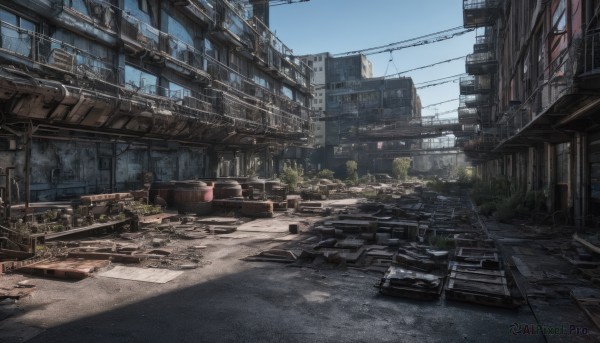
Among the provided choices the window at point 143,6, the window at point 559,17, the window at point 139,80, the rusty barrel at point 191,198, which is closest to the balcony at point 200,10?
the window at point 143,6

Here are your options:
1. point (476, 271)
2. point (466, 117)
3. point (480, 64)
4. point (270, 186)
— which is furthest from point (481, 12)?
point (476, 271)

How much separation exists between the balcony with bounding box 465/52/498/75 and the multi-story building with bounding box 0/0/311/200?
17.4 m

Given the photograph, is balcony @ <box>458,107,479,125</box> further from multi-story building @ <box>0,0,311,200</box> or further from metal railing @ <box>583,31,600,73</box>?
metal railing @ <box>583,31,600,73</box>

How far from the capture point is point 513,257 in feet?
26.9

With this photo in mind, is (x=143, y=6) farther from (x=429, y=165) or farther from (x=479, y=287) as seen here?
(x=429, y=165)

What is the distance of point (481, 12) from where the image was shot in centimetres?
3023

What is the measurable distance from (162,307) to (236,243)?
184 inches

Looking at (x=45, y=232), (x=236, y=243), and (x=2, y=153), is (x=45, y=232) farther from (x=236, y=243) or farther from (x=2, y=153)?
(x=2, y=153)

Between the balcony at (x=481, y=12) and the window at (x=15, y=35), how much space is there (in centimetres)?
3009

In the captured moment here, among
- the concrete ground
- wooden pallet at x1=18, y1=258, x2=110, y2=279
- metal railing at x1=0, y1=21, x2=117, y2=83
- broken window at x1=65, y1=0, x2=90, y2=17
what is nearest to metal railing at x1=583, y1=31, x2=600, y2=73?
the concrete ground

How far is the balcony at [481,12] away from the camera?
29141 millimetres

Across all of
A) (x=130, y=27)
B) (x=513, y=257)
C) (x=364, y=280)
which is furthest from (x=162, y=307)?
(x=130, y=27)

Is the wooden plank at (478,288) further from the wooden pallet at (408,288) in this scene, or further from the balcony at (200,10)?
the balcony at (200,10)

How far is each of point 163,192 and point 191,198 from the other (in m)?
1.23
